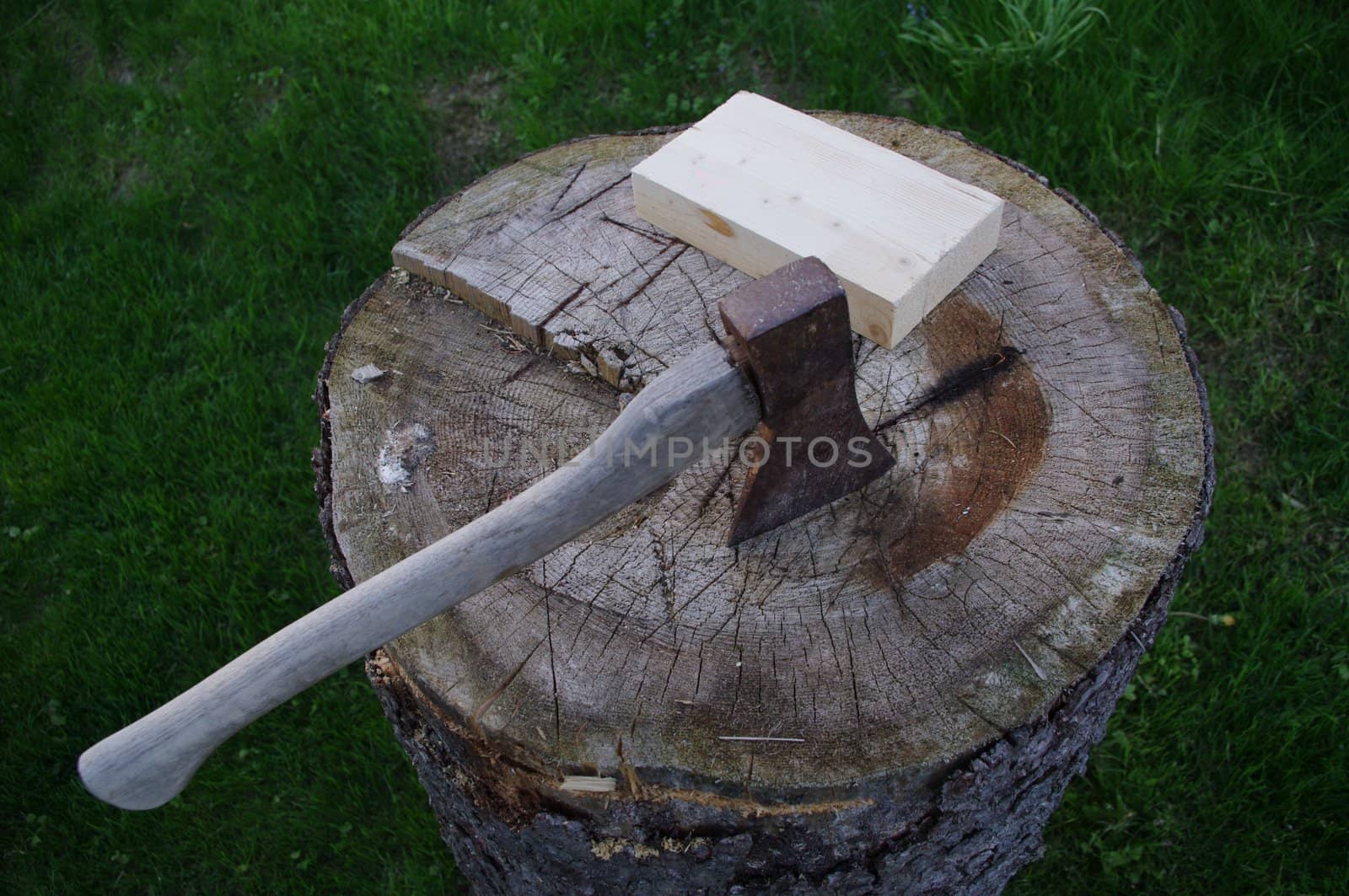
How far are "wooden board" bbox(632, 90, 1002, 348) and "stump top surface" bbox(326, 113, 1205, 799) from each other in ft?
0.27

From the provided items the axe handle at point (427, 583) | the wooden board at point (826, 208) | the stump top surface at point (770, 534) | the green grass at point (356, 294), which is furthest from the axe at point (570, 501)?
the green grass at point (356, 294)

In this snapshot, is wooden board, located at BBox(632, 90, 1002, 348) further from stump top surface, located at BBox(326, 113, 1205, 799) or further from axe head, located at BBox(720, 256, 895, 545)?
axe head, located at BBox(720, 256, 895, 545)

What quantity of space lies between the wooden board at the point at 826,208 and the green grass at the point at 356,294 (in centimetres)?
134

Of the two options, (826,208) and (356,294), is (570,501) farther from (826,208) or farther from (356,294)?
(356,294)

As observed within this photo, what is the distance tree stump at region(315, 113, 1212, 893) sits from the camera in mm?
1713

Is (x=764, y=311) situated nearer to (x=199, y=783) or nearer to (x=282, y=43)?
(x=199, y=783)

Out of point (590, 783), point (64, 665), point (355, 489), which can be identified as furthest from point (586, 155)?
point (64, 665)

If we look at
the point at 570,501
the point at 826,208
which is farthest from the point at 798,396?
the point at 826,208

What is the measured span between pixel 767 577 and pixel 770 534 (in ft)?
0.30

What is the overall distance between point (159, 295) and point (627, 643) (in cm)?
260

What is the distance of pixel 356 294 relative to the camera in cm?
364

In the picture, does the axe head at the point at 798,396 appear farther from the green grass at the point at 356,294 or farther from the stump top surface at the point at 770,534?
the green grass at the point at 356,294

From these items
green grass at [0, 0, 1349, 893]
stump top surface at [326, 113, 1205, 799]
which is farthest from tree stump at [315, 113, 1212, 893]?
green grass at [0, 0, 1349, 893]

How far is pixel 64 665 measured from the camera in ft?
9.55
